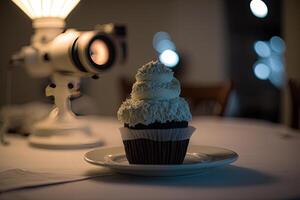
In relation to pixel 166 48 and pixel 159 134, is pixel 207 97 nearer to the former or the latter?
pixel 159 134

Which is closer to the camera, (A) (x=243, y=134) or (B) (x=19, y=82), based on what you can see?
(A) (x=243, y=134)

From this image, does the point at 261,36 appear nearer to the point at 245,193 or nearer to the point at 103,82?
the point at 103,82

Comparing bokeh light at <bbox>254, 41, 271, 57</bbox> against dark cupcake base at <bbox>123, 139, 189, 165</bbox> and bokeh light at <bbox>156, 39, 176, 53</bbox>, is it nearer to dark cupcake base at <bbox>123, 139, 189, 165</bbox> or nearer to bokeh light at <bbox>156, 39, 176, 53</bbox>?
bokeh light at <bbox>156, 39, 176, 53</bbox>

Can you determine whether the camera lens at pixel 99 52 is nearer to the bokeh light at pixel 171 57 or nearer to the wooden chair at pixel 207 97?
the wooden chair at pixel 207 97

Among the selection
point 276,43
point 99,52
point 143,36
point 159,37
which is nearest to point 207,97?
point 99,52

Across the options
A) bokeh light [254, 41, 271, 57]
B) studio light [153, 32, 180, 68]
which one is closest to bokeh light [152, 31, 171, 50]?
studio light [153, 32, 180, 68]

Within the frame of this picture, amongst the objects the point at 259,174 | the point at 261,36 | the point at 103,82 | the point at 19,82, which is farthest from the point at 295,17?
the point at 259,174

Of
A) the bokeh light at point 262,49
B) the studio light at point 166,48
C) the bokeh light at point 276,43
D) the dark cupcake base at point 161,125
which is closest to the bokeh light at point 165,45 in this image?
the studio light at point 166,48
